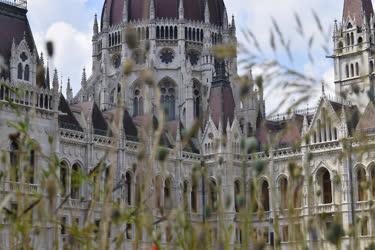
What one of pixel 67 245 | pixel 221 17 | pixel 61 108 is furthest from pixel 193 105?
pixel 67 245

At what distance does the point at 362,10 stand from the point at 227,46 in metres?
50.5

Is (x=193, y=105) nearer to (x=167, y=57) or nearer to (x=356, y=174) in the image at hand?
(x=167, y=57)

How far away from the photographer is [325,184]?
4781 centimetres

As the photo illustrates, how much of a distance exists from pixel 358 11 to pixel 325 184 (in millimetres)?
13353

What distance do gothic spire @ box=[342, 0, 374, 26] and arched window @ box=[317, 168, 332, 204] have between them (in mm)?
11757

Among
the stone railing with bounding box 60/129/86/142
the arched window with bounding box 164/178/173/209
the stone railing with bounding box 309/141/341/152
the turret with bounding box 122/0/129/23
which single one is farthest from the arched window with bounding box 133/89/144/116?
the stone railing with bounding box 309/141/341/152

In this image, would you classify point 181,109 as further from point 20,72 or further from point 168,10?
point 20,72

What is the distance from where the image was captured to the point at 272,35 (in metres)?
5.98

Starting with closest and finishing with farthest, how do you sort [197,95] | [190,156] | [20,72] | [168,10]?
[20,72] < [190,156] < [197,95] < [168,10]

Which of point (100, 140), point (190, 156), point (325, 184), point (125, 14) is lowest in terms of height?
point (325, 184)

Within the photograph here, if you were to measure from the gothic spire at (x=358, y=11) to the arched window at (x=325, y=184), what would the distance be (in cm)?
1176

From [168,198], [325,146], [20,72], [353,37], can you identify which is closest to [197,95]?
[353,37]

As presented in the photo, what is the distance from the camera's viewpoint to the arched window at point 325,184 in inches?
1845

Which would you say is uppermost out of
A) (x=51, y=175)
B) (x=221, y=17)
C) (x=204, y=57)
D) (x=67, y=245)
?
(x=221, y=17)
